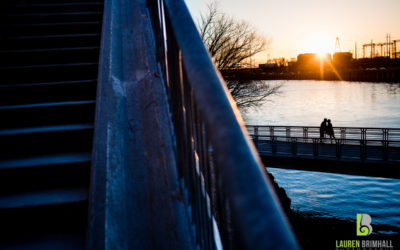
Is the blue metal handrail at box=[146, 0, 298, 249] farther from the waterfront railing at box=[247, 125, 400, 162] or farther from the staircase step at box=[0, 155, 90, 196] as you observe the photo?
the waterfront railing at box=[247, 125, 400, 162]

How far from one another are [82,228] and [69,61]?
218 centimetres

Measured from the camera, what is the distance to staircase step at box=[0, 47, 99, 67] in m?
3.28

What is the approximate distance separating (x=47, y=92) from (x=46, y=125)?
44cm

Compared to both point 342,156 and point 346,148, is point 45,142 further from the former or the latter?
point 346,148

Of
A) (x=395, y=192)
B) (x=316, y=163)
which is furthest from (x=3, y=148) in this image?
(x=395, y=192)

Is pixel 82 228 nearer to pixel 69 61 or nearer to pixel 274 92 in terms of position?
pixel 69 61

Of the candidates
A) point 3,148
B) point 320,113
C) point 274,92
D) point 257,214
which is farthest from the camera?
point 320,113

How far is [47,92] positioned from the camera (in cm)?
286

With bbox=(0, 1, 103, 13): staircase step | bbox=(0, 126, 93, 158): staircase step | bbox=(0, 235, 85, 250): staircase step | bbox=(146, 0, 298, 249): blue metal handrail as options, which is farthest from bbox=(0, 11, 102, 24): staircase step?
bbox=(146, 0, 298, 249): blue metal handrail

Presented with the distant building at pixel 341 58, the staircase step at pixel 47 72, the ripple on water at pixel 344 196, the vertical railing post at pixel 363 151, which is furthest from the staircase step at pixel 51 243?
the distant building at pixel 341 58

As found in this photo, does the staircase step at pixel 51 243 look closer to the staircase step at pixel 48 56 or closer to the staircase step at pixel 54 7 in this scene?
the staircase step at pixel 48 56

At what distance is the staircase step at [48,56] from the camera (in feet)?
10.8

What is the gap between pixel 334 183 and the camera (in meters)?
18.4

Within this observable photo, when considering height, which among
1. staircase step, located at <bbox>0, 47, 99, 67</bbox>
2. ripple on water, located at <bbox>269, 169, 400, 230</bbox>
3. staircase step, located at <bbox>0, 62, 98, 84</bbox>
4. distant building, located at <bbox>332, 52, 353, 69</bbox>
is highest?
distant building, located at <bbox>332, 52, 353, 69</bbox>
